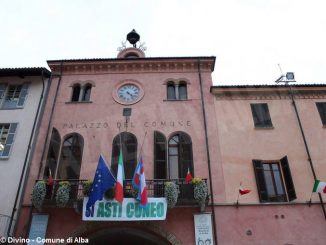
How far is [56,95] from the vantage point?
15.9 metres

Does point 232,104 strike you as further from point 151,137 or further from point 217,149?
point 151,137

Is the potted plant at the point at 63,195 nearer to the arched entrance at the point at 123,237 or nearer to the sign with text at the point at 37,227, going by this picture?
the sign with text at the point at 37,227

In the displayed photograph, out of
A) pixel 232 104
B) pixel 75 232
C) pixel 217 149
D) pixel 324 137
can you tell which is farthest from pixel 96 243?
pixel 324 137

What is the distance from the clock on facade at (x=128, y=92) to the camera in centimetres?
1563

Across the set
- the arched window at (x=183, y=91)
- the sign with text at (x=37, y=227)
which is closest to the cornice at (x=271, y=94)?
the arched window at (x=183, y=91)

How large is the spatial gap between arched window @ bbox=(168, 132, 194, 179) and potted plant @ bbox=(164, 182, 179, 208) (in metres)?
1.32

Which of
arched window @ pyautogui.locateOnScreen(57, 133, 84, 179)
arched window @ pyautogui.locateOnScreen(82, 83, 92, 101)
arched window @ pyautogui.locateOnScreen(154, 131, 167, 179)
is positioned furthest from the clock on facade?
arched window @ pyautogui.locateOnScreen(57, 133, 84, 179)

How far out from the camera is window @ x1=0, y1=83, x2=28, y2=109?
1554cm

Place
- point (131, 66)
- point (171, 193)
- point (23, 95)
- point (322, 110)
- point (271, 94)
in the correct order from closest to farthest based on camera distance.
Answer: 1. point (171, 193)
2. point (322, 110)
3. point (271, 94)
4. point (23, 95)
5. point (131, 66)

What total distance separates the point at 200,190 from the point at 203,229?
152 centimetres

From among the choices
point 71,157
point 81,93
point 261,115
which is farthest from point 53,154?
point 261,115

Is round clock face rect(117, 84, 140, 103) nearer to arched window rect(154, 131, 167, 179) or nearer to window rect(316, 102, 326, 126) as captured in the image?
arched window rect(154, 131, 167, 179)

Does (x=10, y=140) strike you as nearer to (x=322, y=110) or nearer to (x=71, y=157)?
(x=71, y=157)

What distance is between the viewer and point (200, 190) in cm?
1181
